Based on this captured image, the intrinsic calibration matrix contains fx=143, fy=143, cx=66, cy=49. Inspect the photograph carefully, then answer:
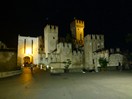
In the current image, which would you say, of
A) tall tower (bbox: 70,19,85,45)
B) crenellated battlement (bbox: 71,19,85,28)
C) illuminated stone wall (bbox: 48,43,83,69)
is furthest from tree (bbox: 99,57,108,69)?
crenellated battlement (bbox: 71,19,85,28)

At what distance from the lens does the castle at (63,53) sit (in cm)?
2811

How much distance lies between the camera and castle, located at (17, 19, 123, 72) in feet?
92.2

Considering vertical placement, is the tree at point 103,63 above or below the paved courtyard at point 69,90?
above

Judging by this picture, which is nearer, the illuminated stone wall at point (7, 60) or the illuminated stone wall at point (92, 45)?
the illuminated stone wall at point (7, 60)

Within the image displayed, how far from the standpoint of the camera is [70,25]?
58.4 m

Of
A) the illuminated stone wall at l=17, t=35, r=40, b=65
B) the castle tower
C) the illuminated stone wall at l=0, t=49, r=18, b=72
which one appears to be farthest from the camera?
the illuminated stone wall at l=17, t=35, r=40, b=65

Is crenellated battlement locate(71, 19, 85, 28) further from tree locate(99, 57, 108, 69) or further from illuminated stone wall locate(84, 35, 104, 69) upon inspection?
tree locate(99, 57, 108, 69)

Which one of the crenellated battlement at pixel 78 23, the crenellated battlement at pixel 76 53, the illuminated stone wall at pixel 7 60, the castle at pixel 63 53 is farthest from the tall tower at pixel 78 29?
the illuminated stone wall at pixel 7 60

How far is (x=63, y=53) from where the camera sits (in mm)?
35438

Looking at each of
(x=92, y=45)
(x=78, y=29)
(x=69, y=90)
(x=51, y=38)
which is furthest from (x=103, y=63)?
(x=78, y=29)

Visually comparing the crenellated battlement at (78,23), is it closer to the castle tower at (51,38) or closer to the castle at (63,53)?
the castle at (63,53)

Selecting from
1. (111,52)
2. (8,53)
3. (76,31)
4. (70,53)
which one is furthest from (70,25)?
(8,53)

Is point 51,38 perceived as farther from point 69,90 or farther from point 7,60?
point 69,90

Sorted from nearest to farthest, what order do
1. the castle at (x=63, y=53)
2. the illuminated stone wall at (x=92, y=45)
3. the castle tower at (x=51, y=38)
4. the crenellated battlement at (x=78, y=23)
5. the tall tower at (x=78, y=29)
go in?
the castle at (x=63, y=53), the illuminated stone wall at (x=92, y=45), the castle tower at (x=51, y=38), the tall tower at (x=78, y=29), the crenellated battlement at (x=78, y=23)
